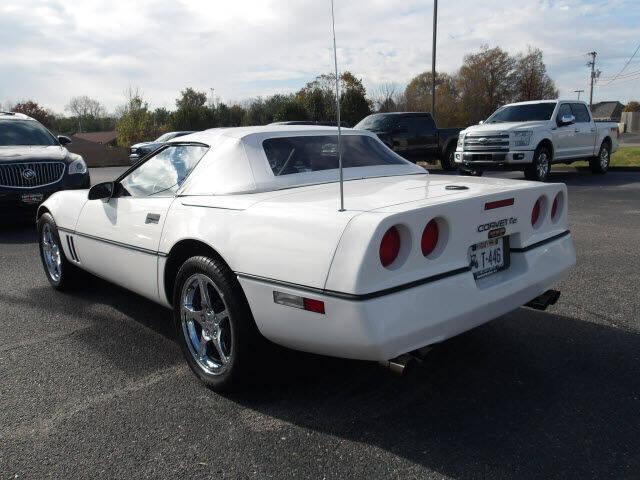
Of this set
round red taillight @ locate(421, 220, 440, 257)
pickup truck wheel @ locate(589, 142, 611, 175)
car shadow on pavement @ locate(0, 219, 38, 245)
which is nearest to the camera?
round red taillight @ locate(421, 220, 440, 257)

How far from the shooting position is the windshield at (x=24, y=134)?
30.9ft

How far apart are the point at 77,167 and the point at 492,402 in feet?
26.9

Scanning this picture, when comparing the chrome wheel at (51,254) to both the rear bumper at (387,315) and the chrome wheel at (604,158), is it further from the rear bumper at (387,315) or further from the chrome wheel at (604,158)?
A: the chrome wheel at (604,158)

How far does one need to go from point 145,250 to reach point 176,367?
76cm

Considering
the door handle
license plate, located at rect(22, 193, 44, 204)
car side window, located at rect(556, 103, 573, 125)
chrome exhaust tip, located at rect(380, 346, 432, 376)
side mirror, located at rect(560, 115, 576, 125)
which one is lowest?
chrome exhaust tip, located at rect(380, 346, 432, 376)

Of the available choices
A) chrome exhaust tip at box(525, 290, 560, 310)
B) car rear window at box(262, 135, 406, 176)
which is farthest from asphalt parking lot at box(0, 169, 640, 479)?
car rear window at box(262, 135, 406, 176)

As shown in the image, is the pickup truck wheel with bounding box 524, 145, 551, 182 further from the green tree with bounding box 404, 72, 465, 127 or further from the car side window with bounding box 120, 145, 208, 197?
the green tree with bounding box 404, 72, 465, 127

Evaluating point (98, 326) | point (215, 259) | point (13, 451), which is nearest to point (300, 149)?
point (215, 259)

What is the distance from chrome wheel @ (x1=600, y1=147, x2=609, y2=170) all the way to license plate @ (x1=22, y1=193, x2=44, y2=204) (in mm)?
13582

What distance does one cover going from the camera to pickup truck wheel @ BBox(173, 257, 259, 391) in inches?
113

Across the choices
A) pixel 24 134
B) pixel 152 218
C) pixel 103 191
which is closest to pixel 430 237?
pixel 152 218

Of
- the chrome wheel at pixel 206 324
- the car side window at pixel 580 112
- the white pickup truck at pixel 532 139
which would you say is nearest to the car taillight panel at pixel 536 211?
the chrome wheel at pixel 206 324

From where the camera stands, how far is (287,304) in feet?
8.52

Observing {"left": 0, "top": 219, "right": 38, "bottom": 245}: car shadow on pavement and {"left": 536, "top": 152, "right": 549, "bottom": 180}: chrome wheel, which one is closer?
{"left": 0, "top": 219, "right": 38, "bottom": 245}: car shadow on pavement
